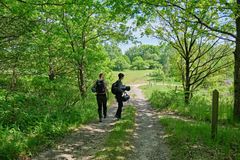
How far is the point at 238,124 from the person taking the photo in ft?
37.4

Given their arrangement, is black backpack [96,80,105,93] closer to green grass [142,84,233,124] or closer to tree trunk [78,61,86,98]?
green grass [142,84,233,124]

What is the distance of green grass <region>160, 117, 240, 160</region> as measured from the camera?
728cm

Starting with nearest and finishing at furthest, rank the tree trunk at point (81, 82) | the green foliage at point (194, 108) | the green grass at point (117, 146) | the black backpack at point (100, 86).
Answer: the green grass at point (117, 146) < the black backpack at point (100, 86) < the green foliage at point (194, 108) < the tree trunk at point (81, 82)

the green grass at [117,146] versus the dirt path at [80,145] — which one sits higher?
the green grass at [117,146]

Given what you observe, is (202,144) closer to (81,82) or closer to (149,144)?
(149,144)

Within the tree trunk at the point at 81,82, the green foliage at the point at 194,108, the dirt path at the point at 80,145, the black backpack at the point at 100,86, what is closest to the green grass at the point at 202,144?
the dirt path at the point at 80,145

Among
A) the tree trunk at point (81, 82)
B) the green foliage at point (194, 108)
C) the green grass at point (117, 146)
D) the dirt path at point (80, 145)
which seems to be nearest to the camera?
the green grass at point (117, 146)

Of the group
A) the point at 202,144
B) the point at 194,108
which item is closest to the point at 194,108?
the point at 194,108

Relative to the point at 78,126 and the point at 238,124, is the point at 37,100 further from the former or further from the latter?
the point at 238,124

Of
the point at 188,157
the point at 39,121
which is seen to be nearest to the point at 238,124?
the point at 188,157

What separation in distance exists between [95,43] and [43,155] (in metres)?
14.4

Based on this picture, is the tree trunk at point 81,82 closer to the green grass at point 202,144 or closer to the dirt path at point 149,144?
the dirt path at point 149,144

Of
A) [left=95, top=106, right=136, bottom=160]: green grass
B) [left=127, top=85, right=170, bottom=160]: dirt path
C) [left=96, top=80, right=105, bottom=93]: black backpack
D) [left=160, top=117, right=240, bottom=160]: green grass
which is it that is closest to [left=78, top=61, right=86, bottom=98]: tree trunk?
[left=96, top=80, right=105, bottom=93]: black backpack

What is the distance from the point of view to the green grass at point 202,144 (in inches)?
287
